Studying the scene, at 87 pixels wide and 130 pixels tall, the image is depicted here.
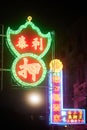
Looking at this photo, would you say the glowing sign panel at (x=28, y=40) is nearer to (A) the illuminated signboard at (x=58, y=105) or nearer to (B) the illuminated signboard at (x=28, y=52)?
(B) the illuminated signboard at (x=28, y=52)

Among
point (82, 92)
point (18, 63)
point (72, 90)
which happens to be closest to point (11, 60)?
point (18, 63)

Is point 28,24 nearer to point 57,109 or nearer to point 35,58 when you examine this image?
point 35,58

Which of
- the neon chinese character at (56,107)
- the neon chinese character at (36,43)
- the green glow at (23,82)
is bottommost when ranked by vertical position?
the neon chinese character at (56,107)

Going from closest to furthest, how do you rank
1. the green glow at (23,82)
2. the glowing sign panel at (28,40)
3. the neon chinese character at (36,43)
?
1. the green glow at (23,82)
2. the glowing sign panel at (28,40)
3. the neon chinese character at (36,43)

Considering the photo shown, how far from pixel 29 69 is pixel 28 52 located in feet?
2.03

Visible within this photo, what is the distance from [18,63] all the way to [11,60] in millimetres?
461

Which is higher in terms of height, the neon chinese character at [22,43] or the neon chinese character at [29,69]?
the neon chinese character at [22,43]

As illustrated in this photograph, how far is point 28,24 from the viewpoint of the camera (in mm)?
16047

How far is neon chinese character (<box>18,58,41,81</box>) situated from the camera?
50.7 feet

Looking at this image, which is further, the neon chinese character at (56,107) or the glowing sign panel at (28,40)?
the neon chinese character at (56,107)

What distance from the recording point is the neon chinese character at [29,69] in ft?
50.7

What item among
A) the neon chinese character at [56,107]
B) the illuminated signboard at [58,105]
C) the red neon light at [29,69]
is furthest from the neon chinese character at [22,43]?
the neon chinese character at [56,107]

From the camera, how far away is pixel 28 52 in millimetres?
15703

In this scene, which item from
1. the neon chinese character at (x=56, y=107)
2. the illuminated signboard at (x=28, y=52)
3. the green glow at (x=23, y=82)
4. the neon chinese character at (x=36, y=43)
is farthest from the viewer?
the neon chinese character at (x=56, y=107)
